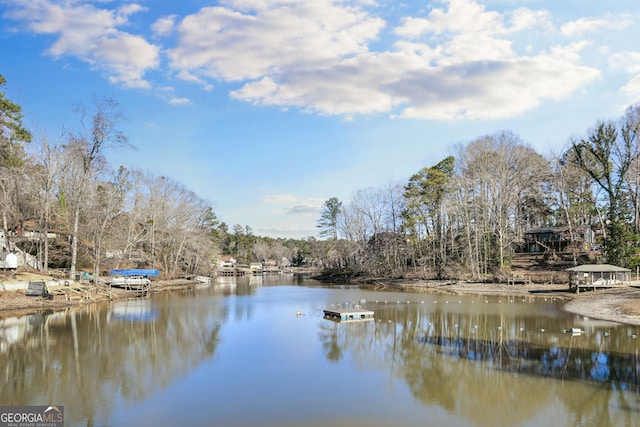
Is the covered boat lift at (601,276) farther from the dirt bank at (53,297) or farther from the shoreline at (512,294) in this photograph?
the dirt bank at (53,297)

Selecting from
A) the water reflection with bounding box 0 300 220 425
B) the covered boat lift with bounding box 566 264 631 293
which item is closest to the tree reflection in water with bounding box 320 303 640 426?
the water reflection with bounding box 0 300 220 425

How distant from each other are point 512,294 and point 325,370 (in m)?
32.2

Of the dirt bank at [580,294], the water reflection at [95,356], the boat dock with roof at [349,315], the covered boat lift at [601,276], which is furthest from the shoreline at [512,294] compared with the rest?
the boat dock with roof at [349,315]

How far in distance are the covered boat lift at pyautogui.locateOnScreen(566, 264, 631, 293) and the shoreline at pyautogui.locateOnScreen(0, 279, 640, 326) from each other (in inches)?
49.3

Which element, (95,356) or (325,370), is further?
(95,356)

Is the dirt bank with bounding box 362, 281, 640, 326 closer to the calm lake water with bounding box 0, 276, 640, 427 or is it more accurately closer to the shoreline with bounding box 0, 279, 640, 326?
the shoreline with bounding box 0, 279, 640, 326

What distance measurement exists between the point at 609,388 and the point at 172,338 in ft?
58.5

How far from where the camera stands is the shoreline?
27.2 meters

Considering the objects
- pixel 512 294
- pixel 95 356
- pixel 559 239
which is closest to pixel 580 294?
pixel 512 294

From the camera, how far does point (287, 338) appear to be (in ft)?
69.3

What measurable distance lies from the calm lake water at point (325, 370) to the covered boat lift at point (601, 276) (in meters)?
13.5

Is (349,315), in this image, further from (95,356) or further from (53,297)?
(53,297)

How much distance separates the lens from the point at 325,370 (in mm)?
15328

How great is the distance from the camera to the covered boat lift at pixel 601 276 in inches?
1480
